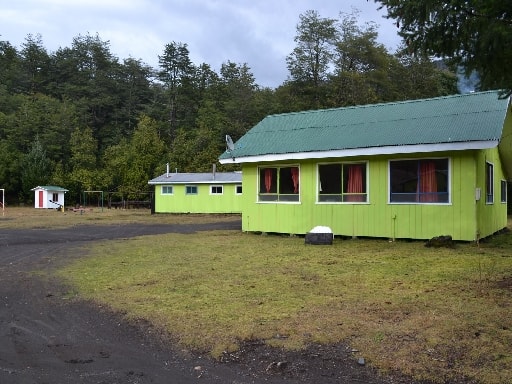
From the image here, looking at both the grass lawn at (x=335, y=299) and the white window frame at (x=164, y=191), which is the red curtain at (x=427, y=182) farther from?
the white window frame at (x=164, y=191)

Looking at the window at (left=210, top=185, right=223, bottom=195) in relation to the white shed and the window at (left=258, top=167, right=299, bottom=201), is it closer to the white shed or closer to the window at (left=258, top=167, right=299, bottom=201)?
the window at (left=258, top=167, right=299, bottom=201)

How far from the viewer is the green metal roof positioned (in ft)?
43.0

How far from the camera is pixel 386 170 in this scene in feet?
46.5

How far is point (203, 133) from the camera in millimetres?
51875

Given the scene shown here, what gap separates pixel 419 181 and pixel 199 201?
23292 millimetres

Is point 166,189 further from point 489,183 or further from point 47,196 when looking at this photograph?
point 489,183

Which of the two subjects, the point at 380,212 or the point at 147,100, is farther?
the point at 147,100

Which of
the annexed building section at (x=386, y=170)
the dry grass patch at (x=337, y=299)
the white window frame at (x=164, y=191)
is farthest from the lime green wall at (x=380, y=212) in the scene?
the white window frame at (x=164, y=191)

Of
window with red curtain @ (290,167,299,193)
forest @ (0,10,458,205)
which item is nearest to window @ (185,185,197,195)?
forest @ (0,10,458,205)

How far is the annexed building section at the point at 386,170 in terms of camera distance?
13008 millimetres

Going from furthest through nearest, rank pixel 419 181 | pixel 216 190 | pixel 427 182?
pixel 216 190, pixel 419 181, pixel 427 182

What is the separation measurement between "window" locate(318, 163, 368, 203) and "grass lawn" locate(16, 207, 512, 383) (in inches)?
122

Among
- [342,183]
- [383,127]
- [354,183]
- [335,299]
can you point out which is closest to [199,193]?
[342,183]

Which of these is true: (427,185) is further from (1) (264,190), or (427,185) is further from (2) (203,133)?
(2) (203,133)
